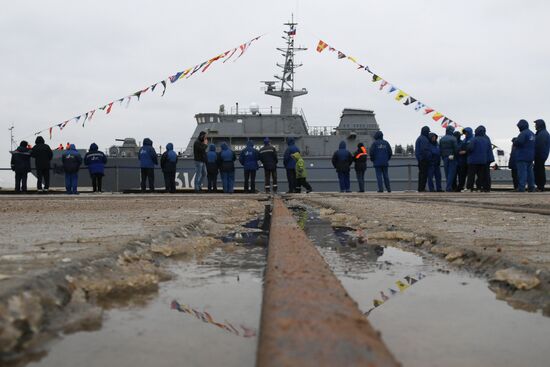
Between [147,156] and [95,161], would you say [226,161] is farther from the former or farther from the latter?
[95,161]

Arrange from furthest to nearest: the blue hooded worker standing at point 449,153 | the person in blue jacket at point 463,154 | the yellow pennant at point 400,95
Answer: the yellow pennant at point 400,95, the blue hooded worker standing at point 449,153, the person in blue jacket at point 463,154

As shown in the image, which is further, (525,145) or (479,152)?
(479,152)

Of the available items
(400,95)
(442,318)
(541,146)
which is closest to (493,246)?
(442,318)

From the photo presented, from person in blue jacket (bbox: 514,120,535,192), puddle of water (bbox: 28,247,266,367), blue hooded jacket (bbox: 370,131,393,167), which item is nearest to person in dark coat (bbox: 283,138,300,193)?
blue hooded jacket (bbox: 370,131,393,167)

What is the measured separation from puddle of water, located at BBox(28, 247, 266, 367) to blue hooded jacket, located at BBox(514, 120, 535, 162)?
31.1 feet

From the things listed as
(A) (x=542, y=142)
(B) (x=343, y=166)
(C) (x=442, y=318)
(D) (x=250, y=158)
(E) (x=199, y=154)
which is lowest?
(C) (x=442, y=318)

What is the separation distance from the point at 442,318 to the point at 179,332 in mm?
510

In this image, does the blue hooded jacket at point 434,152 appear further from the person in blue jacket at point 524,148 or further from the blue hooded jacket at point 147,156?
the blue hooded jacket at point 147,156

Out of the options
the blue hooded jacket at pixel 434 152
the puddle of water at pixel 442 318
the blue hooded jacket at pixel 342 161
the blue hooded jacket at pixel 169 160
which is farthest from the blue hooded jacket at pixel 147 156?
the puddle of water at pixel 442 318

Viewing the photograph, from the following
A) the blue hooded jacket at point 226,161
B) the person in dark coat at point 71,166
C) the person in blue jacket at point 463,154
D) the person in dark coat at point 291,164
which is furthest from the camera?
the blue hooded jacket at point 226,161

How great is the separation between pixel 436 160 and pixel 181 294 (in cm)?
1141

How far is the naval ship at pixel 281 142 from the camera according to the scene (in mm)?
22283

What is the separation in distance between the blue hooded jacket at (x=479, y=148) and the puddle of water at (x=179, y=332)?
1015 cm

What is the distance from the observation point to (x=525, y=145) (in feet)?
31.8
